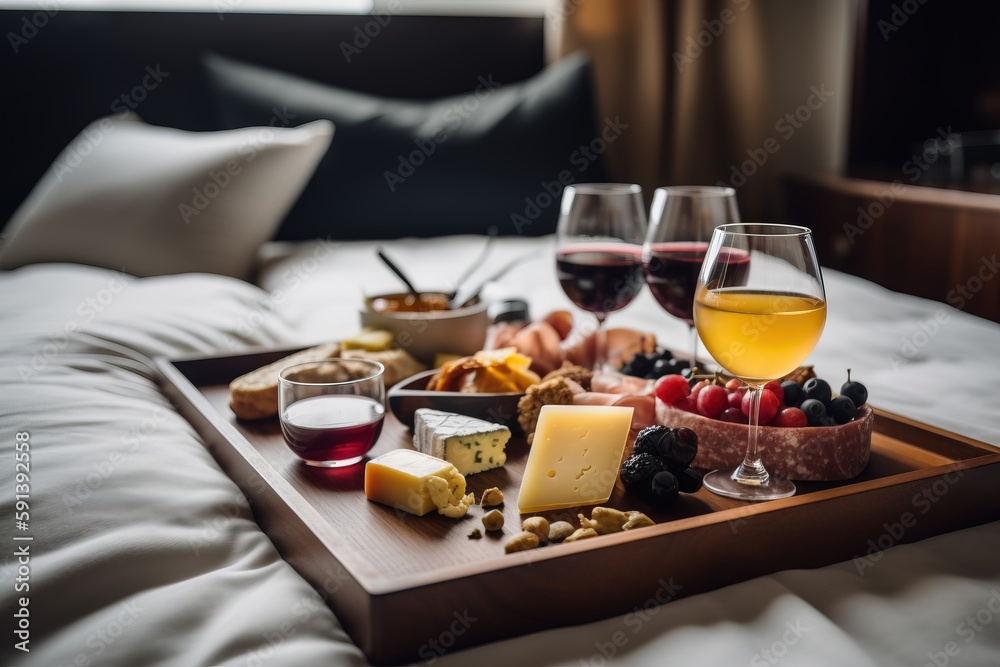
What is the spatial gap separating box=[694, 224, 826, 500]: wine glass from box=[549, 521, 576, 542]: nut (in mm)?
184

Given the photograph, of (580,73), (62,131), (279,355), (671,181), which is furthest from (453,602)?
(671,181)

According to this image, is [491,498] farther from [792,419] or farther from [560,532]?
[792,419]

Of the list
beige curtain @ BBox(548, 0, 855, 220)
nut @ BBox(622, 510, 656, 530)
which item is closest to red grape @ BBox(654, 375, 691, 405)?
nut @ BBox(622, 510, 656, 530)

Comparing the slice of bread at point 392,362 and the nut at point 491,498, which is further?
the slice of bread at point 392,362

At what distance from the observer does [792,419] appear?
0.89 meters

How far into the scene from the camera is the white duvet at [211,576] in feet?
2.10

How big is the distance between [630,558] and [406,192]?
2.03 meters

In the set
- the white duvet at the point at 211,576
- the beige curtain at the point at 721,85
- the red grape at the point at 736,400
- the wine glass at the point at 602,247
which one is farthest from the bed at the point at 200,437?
the beige curtain at the point at 721,85

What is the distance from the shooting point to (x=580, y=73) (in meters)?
2.76

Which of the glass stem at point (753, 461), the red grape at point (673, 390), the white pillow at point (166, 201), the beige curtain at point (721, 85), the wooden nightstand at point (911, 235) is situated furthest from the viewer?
the beige curtain at point (721, 85)

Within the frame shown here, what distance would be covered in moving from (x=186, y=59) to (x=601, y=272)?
2165 millimetres

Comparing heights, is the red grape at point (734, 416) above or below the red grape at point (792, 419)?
below

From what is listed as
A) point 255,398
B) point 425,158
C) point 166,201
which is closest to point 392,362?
point 255,398

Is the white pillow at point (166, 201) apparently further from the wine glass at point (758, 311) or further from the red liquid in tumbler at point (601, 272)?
the wine glass at point (758, 311)
